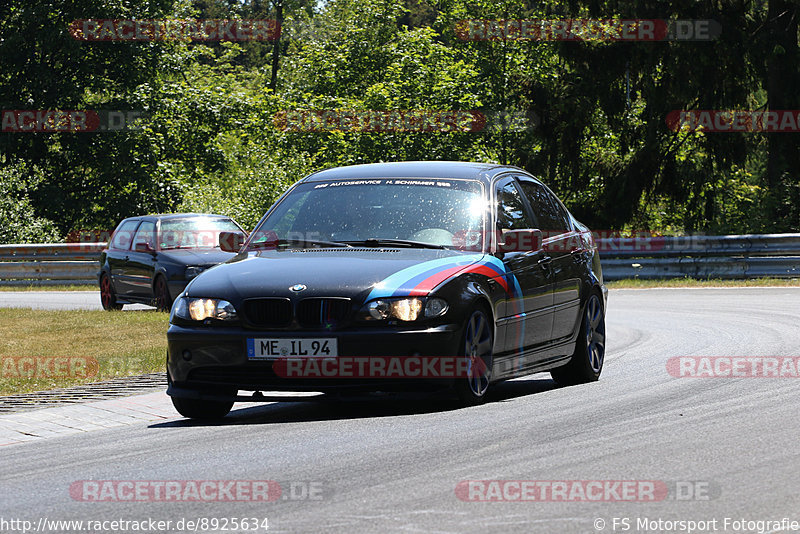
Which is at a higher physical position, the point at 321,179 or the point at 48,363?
the point at 321,179

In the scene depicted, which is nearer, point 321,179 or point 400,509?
point 400,509

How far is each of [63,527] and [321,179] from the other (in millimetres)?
4830

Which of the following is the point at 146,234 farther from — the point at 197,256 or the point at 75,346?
the point at 75,346

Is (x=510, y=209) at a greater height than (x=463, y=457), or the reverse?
(x=510, y=209)

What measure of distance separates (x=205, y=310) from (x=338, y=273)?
2.85ft

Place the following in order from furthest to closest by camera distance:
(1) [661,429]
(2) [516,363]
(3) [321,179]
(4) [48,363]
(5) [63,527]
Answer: (4) [48,363] → (3) [321,179] → (2) [516,363] → (1) [661,429] → (5) [63,527]

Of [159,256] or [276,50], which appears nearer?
[159,256]

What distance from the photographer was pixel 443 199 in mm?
9117

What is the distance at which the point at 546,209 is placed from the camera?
10.3 metres

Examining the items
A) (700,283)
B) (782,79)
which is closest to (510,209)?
(700,283)

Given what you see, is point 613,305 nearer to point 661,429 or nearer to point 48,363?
point 48,363

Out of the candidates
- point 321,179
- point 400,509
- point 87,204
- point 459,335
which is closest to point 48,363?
point 321,179

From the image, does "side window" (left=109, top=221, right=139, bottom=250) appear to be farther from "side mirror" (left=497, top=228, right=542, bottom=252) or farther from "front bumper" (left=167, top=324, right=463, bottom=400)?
"front bumper" (left=167, top=324, right=463, bottom=400)

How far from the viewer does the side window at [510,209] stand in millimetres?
9260
